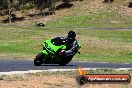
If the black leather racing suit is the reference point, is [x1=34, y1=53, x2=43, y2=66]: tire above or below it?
below

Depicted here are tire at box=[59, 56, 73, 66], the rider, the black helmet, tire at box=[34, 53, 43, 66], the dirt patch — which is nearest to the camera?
the dirt patch

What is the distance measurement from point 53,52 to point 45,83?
6.34 m

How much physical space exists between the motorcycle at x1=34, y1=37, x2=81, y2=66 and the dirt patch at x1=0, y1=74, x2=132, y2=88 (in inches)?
184

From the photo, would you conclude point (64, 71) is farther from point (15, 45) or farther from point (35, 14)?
point (35, 14)

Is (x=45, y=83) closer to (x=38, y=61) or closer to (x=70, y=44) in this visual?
(x=70, y=44)

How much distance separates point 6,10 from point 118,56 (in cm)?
7867

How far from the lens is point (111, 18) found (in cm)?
9194

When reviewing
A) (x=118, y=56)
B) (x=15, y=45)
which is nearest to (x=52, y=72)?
(x=118, y=56)

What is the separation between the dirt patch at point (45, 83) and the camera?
14.6 metres

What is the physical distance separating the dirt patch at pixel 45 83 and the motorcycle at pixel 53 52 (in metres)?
4.66

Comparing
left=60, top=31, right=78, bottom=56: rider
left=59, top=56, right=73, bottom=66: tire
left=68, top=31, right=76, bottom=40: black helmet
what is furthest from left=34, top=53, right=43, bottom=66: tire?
left=68, top=31, right=76, bottom=40: black helmet

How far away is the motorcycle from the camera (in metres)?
21.4

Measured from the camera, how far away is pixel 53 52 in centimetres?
2145

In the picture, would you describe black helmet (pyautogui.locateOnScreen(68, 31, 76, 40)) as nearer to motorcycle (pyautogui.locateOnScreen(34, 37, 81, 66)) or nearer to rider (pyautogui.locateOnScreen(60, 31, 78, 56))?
rider (pyautogui.locateOnScreen(60, 31, 78, 56))
